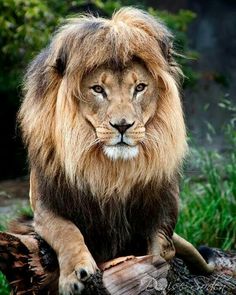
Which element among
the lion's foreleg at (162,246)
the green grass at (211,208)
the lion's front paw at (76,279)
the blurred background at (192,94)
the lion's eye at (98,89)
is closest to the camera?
the lion's front paw at (76,279)

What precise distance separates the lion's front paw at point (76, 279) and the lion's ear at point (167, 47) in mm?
1173

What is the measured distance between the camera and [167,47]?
4.83 m

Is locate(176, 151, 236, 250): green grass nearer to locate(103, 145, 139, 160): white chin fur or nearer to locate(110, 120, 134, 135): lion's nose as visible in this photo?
locate(103, 145, 139, 160): white chin fur

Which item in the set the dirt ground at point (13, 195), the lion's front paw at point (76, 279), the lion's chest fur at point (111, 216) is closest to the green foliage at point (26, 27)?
the dirt ground at point (13, 195)

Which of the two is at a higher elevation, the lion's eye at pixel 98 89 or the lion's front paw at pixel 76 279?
the lion's eye at pixel 98 89

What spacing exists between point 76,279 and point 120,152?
66 cm

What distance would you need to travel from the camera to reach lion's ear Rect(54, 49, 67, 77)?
4.71m

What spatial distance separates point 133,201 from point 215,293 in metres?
1.03

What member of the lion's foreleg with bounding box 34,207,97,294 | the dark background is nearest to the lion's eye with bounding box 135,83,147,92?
the lion's foreleg with bounding box 34,207,97,294

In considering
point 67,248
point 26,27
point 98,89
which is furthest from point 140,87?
point 26,27

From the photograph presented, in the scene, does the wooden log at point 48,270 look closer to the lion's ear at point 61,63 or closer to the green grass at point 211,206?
the lion's ear at point 61,63

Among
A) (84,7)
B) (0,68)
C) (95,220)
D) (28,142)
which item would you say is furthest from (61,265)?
(84,7)

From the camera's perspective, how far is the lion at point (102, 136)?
15.1 feet

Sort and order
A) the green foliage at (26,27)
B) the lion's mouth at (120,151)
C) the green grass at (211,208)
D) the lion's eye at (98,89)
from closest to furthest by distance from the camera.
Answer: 1. the lion's mouth at (120,151)
2. the lion's eye at (98,89)
3. the green grass at (211,208)
4. the green foliage at (26,27)
